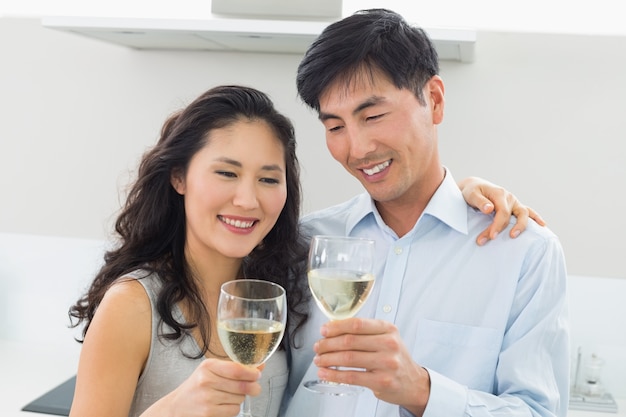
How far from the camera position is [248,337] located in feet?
4.20

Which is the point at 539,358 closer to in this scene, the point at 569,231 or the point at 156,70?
the point at 569,231

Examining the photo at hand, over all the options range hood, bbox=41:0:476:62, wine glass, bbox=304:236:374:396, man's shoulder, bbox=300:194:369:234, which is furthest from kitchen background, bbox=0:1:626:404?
wine glass, bbox=304:236:374:396

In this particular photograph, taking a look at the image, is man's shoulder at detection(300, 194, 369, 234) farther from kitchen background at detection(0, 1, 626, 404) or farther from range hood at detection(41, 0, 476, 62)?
kitchen background at detection(0, 1, 626, 404)

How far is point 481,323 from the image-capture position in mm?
1722

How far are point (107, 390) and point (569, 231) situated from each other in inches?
64.1

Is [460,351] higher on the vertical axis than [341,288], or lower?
lower

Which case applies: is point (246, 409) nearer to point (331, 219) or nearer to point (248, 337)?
point (248, 337)

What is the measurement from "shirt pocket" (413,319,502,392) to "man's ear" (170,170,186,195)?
56 centimetres

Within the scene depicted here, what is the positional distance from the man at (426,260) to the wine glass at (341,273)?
0.38 metres

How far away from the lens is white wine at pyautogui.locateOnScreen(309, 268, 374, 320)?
4.36 ft

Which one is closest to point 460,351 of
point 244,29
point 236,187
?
point 236,187

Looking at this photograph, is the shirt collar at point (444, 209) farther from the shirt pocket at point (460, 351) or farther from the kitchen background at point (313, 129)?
the kitchen background at point (313, 129)

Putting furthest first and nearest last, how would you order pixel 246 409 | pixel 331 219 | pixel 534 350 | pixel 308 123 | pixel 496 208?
pixel 308 123, pixel 331 219, pixel 496 208, pixel 534 350, pixel 246 409

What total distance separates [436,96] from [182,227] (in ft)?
1.98
